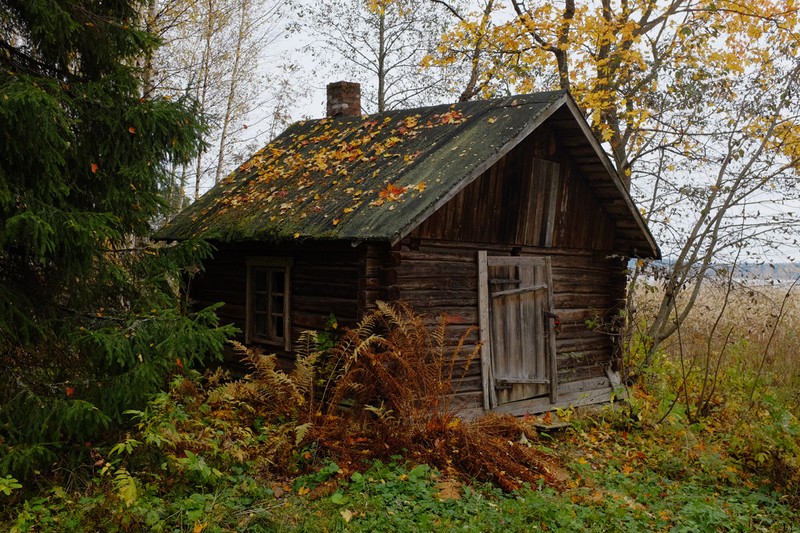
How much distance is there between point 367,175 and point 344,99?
482 cm

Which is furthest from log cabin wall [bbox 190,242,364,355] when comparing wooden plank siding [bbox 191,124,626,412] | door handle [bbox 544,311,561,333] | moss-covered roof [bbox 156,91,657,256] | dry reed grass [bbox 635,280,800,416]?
dry reed grass [bbox 635,280,800,416]

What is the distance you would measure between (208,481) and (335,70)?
1804 centimetres

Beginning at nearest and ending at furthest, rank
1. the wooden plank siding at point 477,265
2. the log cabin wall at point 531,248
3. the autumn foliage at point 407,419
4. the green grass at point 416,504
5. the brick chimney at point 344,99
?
the green grass at point 416,504 < the autumn foliage at point 407,419 < the wooden plank siding at point 477,265 < the log cabin wall at point 531,248 < the brick chimney at point 344,99

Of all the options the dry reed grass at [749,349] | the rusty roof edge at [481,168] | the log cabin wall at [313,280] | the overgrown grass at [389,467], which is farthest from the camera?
the dry reed grass at [749,349]

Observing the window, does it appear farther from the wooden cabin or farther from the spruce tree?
the spruce tree

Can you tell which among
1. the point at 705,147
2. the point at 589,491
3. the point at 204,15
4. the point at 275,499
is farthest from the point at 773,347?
the point at 204,15

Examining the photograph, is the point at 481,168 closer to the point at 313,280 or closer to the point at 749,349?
the point at 313,280

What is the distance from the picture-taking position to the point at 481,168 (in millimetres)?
8461

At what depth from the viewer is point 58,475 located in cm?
642

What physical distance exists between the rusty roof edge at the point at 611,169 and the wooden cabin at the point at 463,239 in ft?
0.08

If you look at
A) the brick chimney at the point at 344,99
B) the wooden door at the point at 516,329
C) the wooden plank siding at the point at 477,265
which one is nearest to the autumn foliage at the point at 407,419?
the wooden plank siding at the point at 477,265

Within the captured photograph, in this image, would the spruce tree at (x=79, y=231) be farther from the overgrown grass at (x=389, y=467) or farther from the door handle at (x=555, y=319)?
the door handle at (x=555, y=319)

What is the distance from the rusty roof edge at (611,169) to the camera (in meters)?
9.48

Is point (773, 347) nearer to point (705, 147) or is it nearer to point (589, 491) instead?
point (705, 147)
